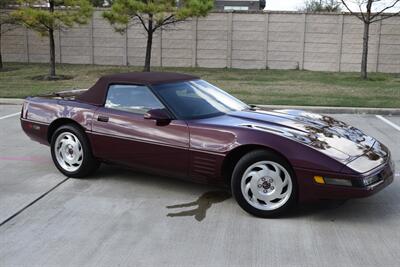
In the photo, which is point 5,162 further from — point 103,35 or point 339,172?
point 103,35

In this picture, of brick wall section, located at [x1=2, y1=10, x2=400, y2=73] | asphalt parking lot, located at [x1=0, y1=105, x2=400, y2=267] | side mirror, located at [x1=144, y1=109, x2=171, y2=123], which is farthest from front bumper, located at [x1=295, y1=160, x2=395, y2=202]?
brick wall section, located at [x1=2, y1=10, x2=400, y2=73]

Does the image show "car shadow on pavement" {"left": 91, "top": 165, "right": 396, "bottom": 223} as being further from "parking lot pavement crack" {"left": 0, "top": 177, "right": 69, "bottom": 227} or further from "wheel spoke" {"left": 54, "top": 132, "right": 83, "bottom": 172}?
"parking lot pavement crack" {"left": 0, "top": 177, "right": 69, "bottom": 227}

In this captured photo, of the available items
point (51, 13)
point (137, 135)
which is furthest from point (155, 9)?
point (137, 135)

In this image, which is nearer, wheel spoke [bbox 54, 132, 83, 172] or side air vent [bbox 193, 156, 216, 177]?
side air vent [bbox 193, 156, 216, 177]

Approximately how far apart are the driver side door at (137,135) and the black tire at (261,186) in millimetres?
569

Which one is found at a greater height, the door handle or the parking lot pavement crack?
the door handle

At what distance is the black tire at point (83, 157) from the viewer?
559 centimetres

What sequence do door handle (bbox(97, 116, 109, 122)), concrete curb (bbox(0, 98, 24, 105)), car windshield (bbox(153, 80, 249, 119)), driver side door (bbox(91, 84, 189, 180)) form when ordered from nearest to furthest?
driver side door (bbox(91, 84, 189, 180)) < car windshield (bbox(153, 80, 249, 119)) < door handle (bbox(97, 116, 109, 122)) < concrete curb (bbox(0, 98, 24, 105))

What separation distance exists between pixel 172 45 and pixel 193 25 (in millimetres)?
1322

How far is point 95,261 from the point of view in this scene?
3627 mm

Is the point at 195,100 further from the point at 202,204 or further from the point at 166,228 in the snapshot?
the point at 166,228

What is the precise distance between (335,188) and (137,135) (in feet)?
6.85

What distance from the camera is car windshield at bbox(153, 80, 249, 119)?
5.11m

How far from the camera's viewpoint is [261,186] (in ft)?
14.8
